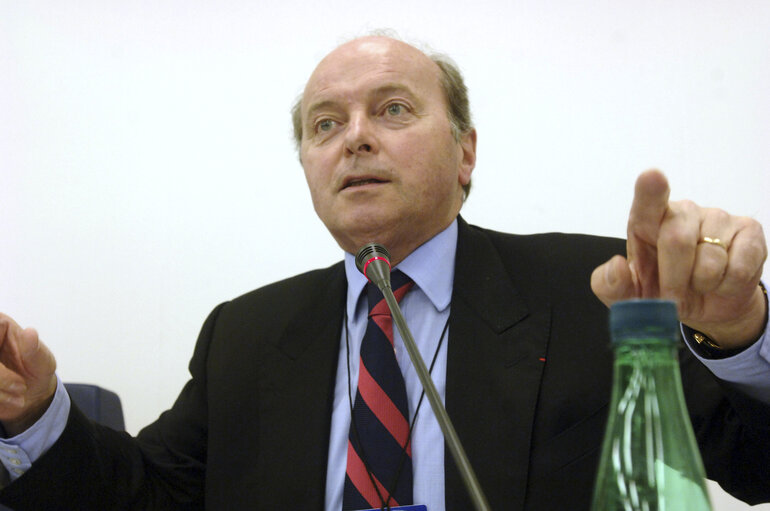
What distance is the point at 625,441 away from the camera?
18.5 inches

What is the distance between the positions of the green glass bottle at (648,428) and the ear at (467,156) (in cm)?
120

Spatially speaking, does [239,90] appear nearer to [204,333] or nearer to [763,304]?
[204,333]

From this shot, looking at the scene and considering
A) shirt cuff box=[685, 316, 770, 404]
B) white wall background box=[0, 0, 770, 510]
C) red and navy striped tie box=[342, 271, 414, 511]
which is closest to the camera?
shirt cuff box=[685, 316, 770, 404]

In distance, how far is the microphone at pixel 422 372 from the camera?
62 centimetres

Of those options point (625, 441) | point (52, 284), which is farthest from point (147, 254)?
point (625, 441)

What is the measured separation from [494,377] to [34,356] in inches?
27.6

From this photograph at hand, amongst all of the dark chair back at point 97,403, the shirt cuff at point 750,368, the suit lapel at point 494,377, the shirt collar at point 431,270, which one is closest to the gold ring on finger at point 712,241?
the shirt cuff at point 750,368

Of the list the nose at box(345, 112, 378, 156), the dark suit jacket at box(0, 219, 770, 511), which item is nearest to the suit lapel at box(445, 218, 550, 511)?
the dark suit jacket at box(0, 219, 770, 511)

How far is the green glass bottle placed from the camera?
17.7 inches

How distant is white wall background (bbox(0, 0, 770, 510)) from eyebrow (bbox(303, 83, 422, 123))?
0.57m

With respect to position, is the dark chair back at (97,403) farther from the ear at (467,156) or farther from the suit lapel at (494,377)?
the ear at (467,156)

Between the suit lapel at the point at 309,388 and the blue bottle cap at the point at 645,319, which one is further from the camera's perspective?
the suit lapel at the point at 309,388

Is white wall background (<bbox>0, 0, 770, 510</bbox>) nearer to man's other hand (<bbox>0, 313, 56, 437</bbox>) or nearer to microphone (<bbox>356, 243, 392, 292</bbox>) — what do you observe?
man's other hand (<bbox>0, 313, 56, 437</bbox>)

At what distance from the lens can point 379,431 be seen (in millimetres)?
1244
